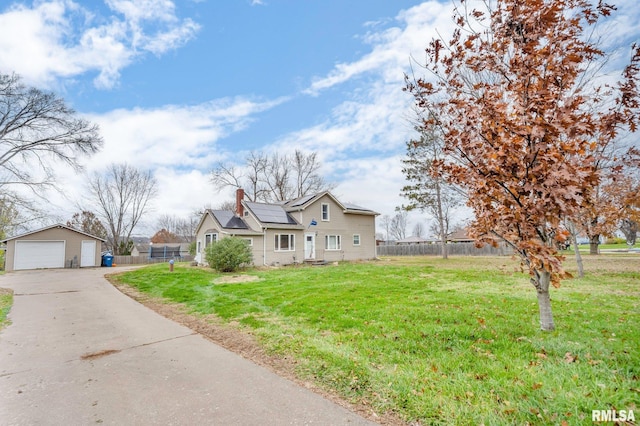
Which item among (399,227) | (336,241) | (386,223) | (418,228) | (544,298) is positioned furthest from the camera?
(418,228)

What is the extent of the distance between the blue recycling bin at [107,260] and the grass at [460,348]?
2406cm

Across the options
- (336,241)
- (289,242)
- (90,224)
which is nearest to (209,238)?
(289,242)

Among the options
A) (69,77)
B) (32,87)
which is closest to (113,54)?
(69,77)

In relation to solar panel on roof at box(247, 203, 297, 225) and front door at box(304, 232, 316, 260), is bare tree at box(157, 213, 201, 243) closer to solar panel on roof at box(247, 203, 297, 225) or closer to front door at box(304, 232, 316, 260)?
solar panel on roof at box(247, 203, 297, 225)

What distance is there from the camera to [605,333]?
4.83m

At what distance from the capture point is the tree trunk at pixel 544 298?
189 inches

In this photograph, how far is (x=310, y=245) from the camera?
78.5 ft

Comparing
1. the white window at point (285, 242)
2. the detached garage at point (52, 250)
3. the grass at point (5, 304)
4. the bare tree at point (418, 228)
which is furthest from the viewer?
the bare tree at point (418, 228)

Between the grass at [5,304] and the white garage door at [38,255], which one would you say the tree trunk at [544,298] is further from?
the white garage door at [38,255]

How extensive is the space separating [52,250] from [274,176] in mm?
22692

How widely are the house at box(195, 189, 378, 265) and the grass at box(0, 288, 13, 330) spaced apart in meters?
10.4

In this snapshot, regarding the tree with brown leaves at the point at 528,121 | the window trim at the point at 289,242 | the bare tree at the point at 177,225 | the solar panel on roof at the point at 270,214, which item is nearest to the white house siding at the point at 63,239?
the solar panel on roof at the point at 270,214

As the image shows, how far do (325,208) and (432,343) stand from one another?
2043 cm

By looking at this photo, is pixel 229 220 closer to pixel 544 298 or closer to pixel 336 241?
pixel 336 241
